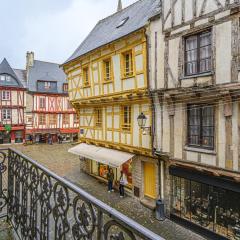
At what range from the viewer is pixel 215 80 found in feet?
24.1

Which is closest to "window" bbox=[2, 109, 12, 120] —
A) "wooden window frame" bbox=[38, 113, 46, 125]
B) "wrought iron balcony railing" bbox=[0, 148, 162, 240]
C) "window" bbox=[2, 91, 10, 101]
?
"window" bbox=[2, 91, 10, 101]

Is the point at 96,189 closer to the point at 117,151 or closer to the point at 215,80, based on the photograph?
the point at 117,151

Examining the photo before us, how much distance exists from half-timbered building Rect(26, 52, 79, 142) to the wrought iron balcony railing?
26942 millimetres

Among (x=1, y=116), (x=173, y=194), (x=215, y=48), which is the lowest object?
(x=173, y=194)

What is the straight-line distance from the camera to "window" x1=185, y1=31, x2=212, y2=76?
7.76 metres

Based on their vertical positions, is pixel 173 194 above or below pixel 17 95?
below

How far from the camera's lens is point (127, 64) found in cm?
1106

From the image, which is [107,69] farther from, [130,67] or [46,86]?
[46,86]

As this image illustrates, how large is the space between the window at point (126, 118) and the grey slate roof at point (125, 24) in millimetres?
3367

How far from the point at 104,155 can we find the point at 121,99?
3101mm

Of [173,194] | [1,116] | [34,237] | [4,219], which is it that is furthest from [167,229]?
[1,116]

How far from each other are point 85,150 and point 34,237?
10811 mm

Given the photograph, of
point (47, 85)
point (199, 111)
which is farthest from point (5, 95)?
point (199, 111)

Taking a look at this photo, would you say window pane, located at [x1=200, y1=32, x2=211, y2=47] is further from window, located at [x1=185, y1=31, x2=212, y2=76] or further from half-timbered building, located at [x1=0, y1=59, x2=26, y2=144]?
half-timbered building, located at [x1=0, y1=59, x2=26, y2=144]
